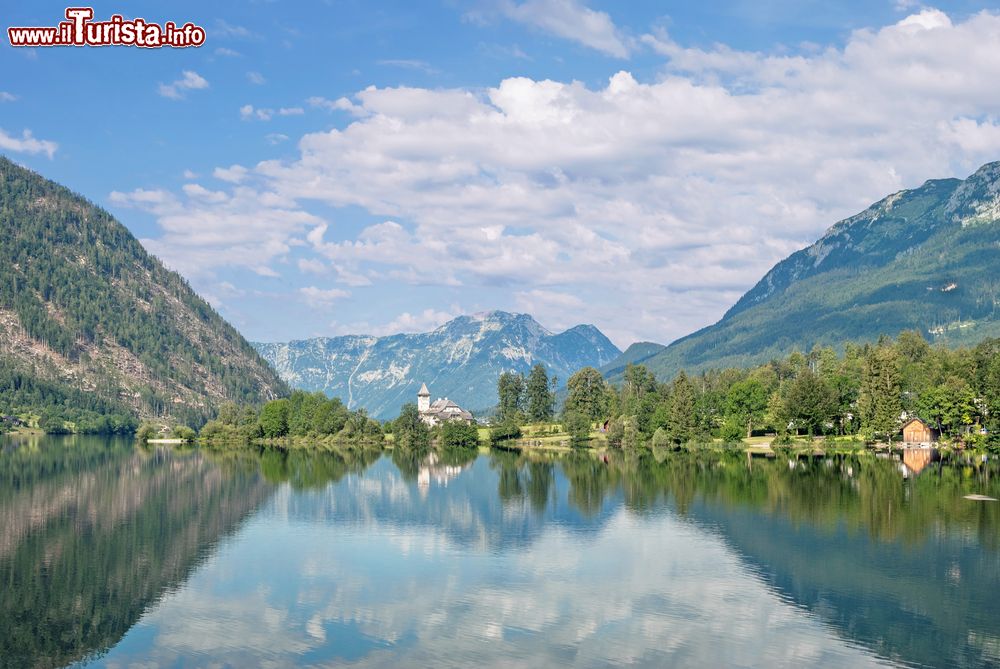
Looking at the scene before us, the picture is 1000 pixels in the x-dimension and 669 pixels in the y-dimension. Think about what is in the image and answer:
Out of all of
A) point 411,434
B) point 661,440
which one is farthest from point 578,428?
point 411,434

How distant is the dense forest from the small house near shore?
1.51m

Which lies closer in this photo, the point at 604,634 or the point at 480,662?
the point at 480,662

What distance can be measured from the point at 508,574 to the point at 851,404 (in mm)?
140975

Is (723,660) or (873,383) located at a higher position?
(873,383)

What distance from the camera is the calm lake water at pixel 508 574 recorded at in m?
40.8

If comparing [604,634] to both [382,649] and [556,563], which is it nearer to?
[382,649]

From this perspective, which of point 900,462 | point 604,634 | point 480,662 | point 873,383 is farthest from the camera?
point 873,383

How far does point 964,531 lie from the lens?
67375 mm

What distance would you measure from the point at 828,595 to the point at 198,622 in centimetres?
3427

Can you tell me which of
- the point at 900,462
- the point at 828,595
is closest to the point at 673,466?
the point at 900,462

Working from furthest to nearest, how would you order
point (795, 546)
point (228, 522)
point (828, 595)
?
1. point (228, 522)
2. point (795, 546)
3. point (828, 595)

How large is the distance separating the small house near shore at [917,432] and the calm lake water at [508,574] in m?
54.4

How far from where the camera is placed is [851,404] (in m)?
178

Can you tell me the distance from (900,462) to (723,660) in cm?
9813
